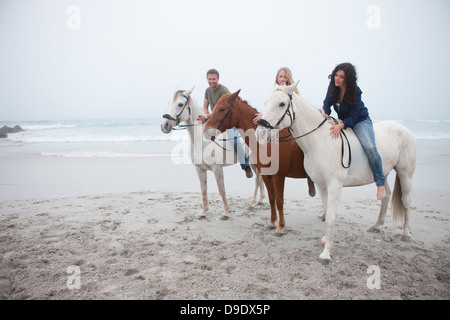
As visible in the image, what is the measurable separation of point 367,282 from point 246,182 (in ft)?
16.1

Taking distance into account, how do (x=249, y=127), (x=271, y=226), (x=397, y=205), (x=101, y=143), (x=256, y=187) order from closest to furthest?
(x=249, y=127) < (x=397, y=205) < (x=271, y=226) < (x=256, y=187) < (x=101, y=143)

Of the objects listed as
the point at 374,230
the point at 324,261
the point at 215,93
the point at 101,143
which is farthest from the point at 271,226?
the point at 101,143

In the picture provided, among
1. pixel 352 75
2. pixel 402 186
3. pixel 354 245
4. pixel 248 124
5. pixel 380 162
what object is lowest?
pixel 354 245

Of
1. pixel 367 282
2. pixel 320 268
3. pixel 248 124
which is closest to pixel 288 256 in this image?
pixel 320 268

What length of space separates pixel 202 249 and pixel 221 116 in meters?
1.86

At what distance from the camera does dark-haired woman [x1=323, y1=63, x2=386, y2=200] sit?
294cm

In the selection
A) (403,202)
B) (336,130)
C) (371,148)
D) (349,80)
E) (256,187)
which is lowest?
(256,187)

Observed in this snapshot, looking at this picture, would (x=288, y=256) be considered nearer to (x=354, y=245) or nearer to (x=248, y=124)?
(x=354, y=245)

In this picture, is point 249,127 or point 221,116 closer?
point 221,116

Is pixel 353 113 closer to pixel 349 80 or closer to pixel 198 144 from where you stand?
pixel 349 80

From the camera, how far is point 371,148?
2980mm

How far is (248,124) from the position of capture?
3.56 meters

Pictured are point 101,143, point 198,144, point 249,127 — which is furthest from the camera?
point 101,143

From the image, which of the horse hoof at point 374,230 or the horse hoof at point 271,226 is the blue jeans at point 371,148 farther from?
the horse hoof at point 271,226
